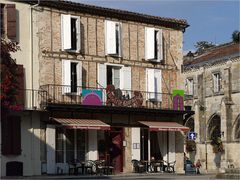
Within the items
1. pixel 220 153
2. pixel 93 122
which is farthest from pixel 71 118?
pixel 220 153

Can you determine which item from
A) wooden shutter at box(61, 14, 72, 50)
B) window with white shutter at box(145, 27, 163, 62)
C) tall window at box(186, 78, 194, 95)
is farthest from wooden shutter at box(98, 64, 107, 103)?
tall window at box(186, 78, 194, 95)

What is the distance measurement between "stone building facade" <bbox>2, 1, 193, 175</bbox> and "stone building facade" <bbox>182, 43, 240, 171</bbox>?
15.2m

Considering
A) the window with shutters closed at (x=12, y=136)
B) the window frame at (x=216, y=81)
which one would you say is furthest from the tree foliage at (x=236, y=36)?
the window with shutters closed at (x=12, y=136)

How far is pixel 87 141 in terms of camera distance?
35469 millimetres

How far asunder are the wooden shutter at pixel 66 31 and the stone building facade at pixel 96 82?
0.05 m

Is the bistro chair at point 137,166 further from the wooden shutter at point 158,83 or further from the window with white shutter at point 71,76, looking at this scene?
the window with white shutter at point 71,76

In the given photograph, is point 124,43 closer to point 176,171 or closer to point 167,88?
point 167,88

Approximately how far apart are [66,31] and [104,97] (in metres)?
4.33

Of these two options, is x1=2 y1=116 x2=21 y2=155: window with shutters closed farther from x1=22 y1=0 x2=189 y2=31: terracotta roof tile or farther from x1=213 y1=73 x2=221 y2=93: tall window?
x1=213 y1=73 x2=221 y2=93: tall window

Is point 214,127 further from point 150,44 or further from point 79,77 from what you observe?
point 79,77

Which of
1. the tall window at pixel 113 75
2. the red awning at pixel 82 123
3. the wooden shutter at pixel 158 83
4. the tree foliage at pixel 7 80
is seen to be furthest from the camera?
the wooden shutter at pixel 158 83

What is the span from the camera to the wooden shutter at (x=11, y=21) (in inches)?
1296

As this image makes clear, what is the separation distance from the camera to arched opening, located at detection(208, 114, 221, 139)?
191 feet

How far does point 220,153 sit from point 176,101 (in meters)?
18.0
